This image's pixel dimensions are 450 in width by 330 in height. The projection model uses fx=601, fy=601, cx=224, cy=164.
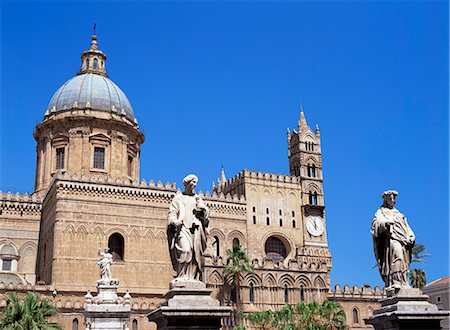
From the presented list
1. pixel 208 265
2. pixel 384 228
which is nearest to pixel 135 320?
pixel 208 265

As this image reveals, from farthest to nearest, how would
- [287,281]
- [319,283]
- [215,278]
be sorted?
[319,283] → [287,281] → [215,278]

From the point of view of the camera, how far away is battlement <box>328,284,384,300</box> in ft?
155

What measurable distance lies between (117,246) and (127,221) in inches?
75.0

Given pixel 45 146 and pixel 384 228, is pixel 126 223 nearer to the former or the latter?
pixel 45 146

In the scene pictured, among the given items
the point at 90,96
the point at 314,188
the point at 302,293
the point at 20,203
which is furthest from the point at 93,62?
the point at 302,293

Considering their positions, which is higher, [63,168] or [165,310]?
[63,168]

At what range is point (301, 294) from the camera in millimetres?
45531

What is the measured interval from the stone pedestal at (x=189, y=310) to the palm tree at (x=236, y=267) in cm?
3455

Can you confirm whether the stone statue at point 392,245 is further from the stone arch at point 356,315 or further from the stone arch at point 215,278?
the stone arch at point 356,315

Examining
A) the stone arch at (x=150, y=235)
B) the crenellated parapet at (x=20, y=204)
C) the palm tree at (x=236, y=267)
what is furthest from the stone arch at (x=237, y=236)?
the crenellated parapet at (x=20, y=204)

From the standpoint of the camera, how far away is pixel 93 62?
2126 inches

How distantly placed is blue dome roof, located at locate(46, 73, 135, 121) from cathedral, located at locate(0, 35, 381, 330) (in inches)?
4.4

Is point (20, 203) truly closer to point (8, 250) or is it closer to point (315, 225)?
point (8, 250)

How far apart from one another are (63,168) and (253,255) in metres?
16.7
